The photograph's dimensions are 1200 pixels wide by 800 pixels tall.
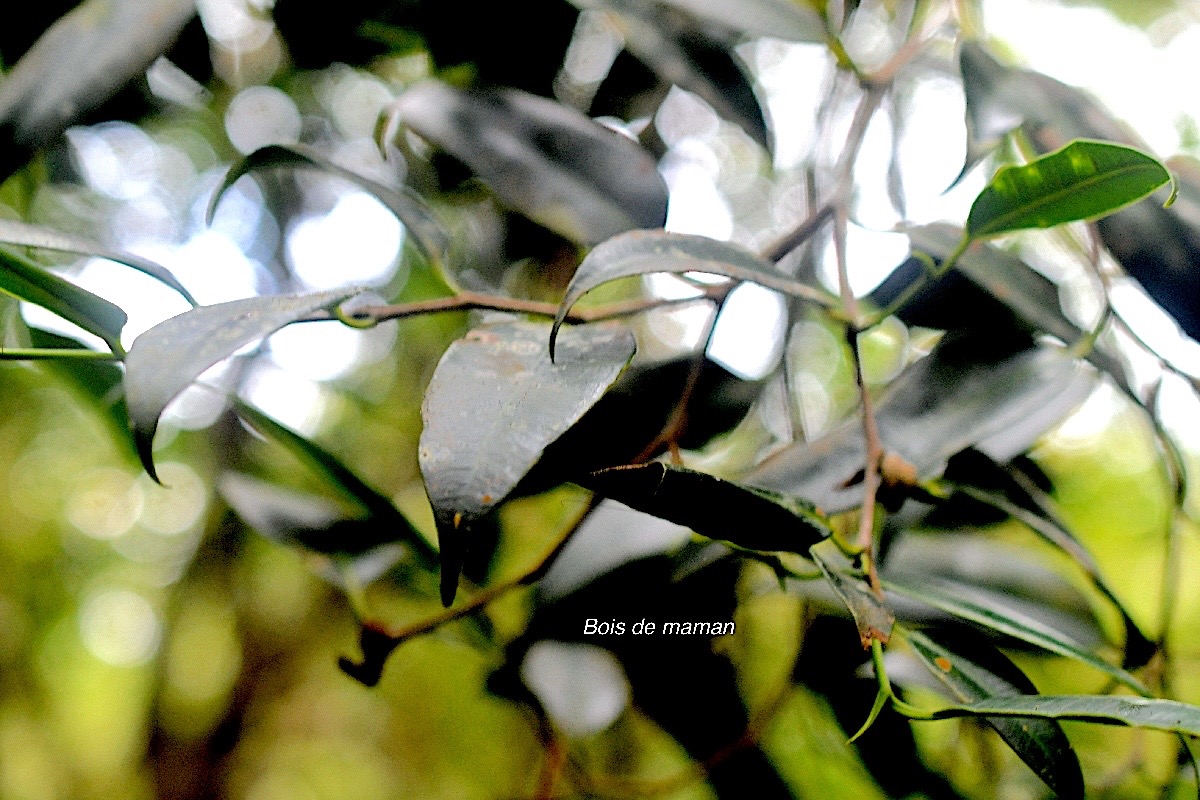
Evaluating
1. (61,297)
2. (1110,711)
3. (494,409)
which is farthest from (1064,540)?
(61,297)

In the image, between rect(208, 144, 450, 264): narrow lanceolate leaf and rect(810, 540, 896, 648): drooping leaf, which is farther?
rect(208, 144, 450, 264): narrow lanceolate leaf

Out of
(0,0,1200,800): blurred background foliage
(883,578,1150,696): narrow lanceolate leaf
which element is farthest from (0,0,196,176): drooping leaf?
(883,578,1150,696): narrow lanceolate leaf

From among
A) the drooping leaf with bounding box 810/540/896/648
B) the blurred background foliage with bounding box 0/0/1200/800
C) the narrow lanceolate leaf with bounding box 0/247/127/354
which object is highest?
the narrow lanceolate leaf with bounding box 0/247/127/354

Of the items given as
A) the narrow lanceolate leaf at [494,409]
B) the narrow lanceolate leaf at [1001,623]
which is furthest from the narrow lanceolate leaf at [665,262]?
the narrow lanceolate leaf at [1001,623]

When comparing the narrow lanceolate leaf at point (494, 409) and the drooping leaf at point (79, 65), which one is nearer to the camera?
the narrow lanceolate leaf at point (494, 409)

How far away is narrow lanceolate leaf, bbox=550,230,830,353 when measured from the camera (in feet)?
0.70

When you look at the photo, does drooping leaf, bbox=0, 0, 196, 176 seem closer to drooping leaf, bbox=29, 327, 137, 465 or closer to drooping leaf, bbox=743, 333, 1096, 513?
drooping leaf, bbox=29, 327, 137, 465

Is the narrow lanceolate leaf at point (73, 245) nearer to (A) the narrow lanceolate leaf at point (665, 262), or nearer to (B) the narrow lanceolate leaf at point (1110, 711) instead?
(A) the narrow lanceolate leaf at point (665, 262)

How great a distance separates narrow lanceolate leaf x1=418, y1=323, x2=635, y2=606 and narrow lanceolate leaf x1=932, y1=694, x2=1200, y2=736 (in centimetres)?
14

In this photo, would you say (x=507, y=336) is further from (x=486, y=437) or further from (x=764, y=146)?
(x=764, y=146)

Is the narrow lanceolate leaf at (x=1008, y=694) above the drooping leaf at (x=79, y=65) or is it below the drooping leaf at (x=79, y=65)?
below

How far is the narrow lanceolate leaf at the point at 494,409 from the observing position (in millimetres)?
180

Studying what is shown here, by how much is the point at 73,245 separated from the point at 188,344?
4.1 inches

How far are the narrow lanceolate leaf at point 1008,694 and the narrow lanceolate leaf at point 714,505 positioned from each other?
0.24ft
